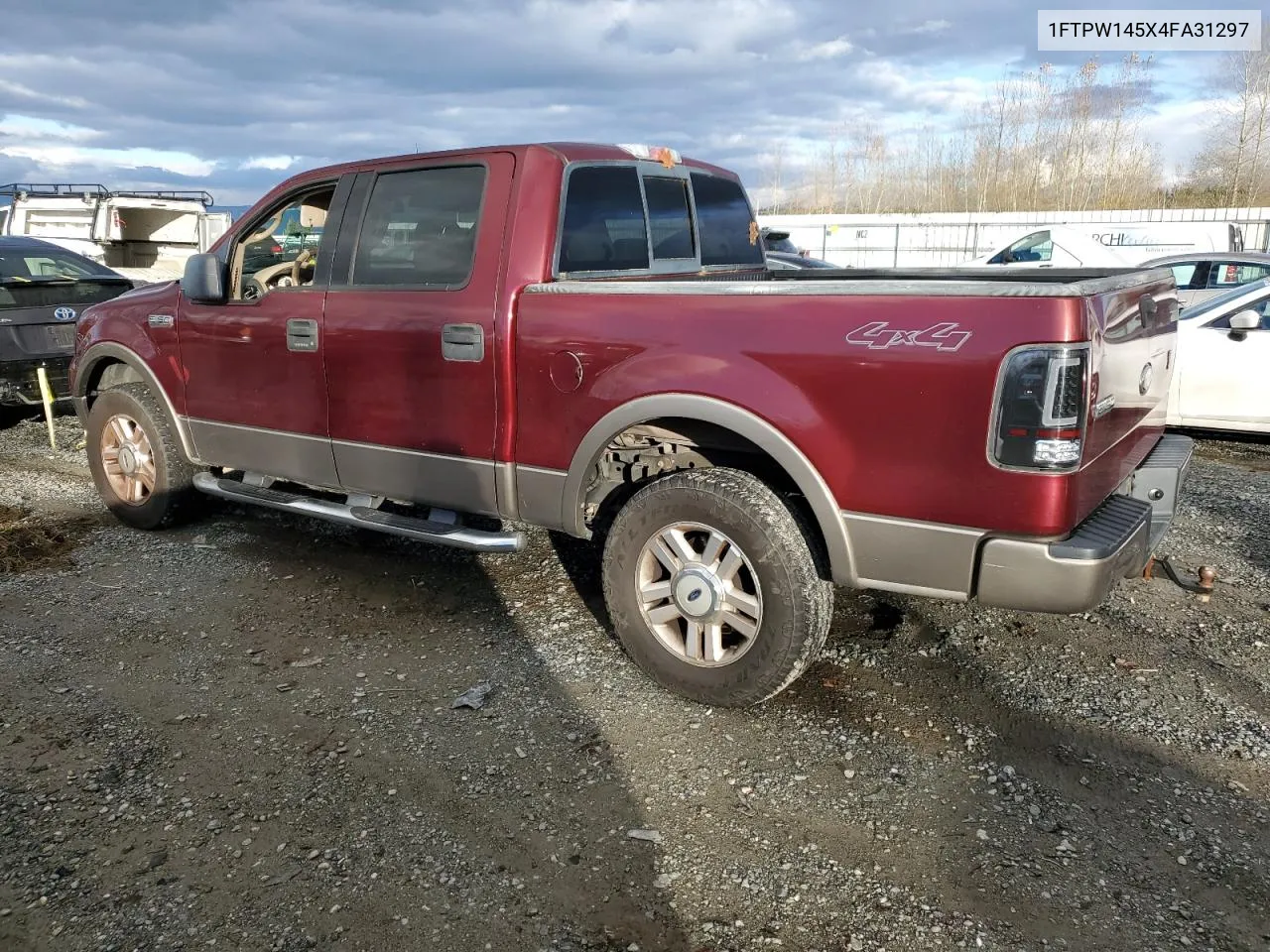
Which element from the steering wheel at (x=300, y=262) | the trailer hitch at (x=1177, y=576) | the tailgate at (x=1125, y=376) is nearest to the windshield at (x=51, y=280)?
the steering wheel at (x=300, y=262)

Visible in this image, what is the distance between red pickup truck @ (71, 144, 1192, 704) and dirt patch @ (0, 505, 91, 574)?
98cm

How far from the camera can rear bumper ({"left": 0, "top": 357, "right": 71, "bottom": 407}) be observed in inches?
316

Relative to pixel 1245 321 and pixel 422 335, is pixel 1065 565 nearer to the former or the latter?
pixel 422 335

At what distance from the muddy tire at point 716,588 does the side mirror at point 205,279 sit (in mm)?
2540

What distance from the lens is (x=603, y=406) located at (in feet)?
11.9

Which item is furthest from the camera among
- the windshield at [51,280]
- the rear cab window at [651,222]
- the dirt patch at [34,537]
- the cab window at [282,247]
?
the windshield at [51,280]

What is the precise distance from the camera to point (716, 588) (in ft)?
11.5

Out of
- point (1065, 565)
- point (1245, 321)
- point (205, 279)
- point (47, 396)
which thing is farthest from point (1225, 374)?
point (47, 396)

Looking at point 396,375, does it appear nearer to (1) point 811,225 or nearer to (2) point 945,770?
(2) point 945,770

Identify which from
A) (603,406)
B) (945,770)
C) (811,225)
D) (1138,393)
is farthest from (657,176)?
(811,225)

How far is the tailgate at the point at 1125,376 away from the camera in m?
2.92

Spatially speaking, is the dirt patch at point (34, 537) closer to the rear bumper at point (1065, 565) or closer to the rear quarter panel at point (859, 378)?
the rear quarter panel at point (859, 378)

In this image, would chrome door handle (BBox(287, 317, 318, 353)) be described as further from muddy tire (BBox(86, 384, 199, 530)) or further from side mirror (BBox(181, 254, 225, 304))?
muddy tire (BBox(86, 384, 199, 530))

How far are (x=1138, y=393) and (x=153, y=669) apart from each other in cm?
401
